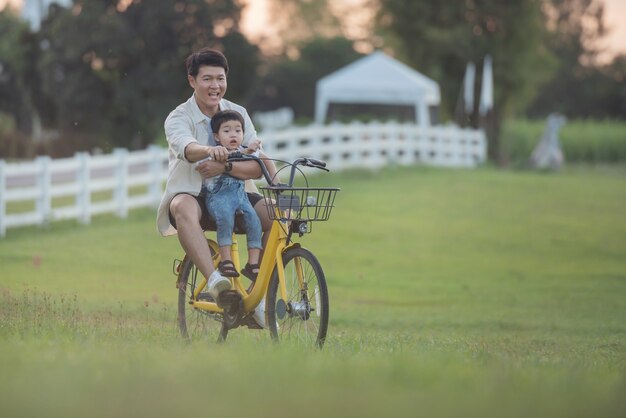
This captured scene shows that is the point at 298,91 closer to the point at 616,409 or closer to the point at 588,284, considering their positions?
the point at 588,284

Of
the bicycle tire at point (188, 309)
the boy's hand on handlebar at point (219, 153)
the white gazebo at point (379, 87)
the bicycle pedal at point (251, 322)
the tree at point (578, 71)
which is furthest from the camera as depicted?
the tree at point (578, 71)

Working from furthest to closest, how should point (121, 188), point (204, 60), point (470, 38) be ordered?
point (470, 38)
point (121, 188)
point (204, 60)

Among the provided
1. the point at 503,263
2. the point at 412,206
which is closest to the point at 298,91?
the point at 412,206

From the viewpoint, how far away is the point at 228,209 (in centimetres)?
763

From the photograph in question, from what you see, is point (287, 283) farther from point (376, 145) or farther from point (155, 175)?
point (376, 145)

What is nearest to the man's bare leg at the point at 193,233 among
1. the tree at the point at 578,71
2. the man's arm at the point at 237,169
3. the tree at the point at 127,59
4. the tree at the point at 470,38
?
the man's arm at the point at 237,169

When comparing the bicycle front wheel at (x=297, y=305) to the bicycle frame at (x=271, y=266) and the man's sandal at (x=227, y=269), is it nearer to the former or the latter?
the bicycle frame at (x=271, y=266)

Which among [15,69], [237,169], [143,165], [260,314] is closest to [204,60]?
[237,169]

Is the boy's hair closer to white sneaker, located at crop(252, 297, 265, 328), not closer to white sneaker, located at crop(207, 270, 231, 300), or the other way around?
white sneaker, located at crop(207, 270, 231, 300)

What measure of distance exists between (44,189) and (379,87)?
23603mm

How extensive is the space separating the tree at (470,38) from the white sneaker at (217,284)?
117 feet

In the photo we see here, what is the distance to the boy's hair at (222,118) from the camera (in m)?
7.66

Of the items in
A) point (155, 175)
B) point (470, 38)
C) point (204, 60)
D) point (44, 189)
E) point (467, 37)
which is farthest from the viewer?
point (470, 38)

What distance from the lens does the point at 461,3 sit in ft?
146
